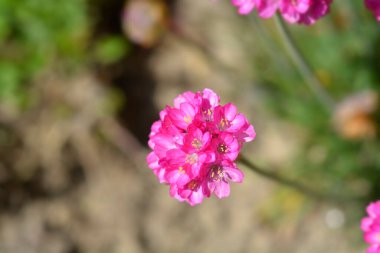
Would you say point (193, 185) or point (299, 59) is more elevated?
point (299, 59)

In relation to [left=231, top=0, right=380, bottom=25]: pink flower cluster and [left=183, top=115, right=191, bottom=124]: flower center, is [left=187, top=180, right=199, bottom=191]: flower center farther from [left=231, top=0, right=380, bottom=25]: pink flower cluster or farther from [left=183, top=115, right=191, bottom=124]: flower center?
[left=231, top=0, right=380, bottom=25]: pink flower cluster

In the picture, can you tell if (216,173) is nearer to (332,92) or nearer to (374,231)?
(374,231)

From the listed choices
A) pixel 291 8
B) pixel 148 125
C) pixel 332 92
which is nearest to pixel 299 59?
pixel 291 8

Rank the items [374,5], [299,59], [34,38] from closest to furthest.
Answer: [374,5]
[299,59]
[34,38]

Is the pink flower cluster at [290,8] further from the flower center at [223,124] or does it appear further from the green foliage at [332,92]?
the green foliage at [332,92]

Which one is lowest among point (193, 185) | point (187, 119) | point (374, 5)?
point (193, 185)
